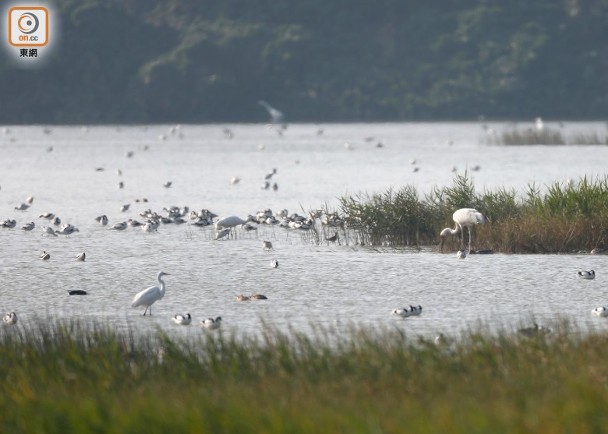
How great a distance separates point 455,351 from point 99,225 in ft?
74.0

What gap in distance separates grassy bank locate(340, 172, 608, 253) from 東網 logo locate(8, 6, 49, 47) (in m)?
48.5

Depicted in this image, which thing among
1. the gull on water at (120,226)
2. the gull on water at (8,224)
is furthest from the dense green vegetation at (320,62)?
the gull on water at (120,226)

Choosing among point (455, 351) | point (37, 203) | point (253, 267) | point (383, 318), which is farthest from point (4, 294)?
point (37, 203)

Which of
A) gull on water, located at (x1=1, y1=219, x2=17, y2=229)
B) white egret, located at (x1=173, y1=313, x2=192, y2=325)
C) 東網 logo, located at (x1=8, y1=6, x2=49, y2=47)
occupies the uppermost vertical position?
東網 logo, located at (x1=8, y1=6, x2=49, y2=47)

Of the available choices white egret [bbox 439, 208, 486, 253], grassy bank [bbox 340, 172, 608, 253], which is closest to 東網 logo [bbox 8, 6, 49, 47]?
grassy bank [bbox 340, 172, 608, 253]

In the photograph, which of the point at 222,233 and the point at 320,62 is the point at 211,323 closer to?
the point at 222,233

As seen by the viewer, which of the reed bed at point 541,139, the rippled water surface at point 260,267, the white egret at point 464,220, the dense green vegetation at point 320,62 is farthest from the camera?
the dense green vegetation at point 320,62

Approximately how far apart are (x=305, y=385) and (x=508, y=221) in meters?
14.1

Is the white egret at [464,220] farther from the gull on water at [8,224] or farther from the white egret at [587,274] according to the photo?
the gull on water at [8,224]

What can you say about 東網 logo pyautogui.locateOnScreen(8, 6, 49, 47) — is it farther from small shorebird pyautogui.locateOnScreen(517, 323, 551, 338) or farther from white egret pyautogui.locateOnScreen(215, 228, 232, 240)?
small shorebird pyautogui.locateOnScreen(517, 323, 551, 338)

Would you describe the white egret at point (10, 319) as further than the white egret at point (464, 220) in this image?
No

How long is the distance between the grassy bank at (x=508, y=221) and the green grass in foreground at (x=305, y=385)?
9825 mm

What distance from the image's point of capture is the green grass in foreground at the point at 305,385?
11.1m

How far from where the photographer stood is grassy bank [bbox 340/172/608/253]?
2561 cm
